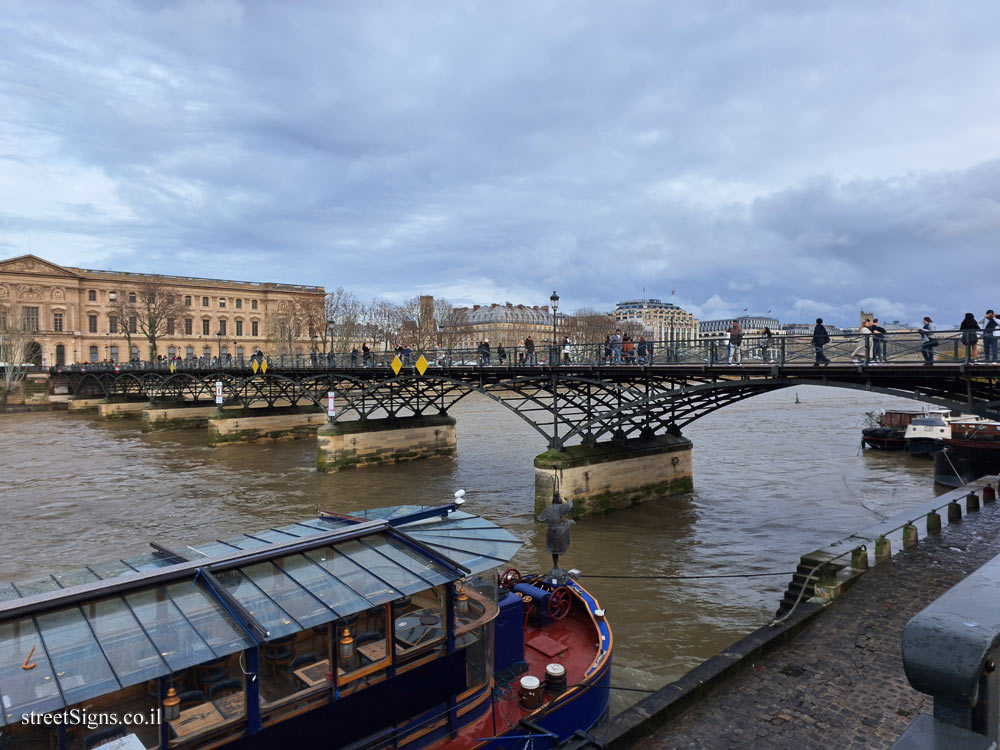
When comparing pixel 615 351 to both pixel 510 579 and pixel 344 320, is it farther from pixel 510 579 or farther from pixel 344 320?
pixel 344 320

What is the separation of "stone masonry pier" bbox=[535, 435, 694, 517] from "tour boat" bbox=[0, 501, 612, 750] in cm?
1238

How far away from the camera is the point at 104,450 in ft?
128

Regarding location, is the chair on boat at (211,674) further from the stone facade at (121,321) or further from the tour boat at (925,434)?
the stone facade at (121,321)

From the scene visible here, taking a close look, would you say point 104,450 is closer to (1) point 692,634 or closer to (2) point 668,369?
(2) point 668,369

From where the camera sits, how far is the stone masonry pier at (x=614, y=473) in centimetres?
2158

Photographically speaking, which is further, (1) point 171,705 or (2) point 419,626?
(2) point 419,626

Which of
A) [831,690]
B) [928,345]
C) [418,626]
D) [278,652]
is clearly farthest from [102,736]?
[928,345]

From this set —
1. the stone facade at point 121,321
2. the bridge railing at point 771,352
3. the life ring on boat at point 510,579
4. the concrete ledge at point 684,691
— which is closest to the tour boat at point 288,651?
the concrete ledge at point 684,691

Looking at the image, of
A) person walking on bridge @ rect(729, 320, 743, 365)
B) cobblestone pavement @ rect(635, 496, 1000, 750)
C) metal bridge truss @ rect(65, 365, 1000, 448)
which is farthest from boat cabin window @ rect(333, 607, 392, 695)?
person walking on bridge @ rect(729, 320, 743, 365)

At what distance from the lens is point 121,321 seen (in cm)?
8681

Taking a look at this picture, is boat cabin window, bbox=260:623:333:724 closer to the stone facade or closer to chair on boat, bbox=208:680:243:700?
chair on boat, bbox=208:680:243:700

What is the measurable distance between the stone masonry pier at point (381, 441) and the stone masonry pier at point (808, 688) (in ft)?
79.6

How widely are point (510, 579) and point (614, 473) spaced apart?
1199 centimetres

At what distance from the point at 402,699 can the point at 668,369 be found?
16.2 metres
